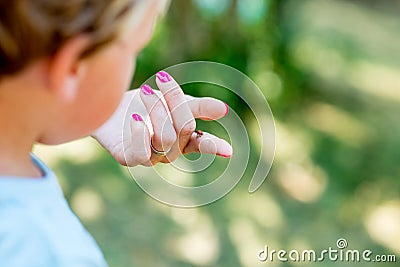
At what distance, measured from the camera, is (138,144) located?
830mm

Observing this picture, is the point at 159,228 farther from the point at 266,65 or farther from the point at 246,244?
the point at 266,65

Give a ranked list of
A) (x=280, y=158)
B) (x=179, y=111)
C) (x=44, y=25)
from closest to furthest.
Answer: (x=44, y=25), (x=179, y=111), (x=280, y=158)

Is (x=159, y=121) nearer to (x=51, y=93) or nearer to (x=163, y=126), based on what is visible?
(x=163, y=126)

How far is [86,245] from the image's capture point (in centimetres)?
59

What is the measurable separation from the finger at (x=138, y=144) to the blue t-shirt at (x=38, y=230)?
23cm

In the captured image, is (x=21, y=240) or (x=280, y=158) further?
(x=280, y=158)

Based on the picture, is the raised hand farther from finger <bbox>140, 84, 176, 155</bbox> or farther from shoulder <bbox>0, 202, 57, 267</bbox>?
shoulder <bbox>0, 202, 57, 267</bbox>

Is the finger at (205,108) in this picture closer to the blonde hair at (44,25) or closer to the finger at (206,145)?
the finger at (206,145)

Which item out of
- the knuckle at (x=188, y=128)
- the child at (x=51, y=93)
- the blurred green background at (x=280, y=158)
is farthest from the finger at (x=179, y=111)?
the blurred green background at (x=280, y=158)

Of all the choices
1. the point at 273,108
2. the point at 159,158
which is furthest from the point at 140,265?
the point at 159,158

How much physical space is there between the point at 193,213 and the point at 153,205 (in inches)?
4.3

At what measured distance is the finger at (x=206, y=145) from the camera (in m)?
0.83

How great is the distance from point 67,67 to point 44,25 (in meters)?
0.03

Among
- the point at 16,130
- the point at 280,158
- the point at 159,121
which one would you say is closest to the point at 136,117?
the point at 159,121
